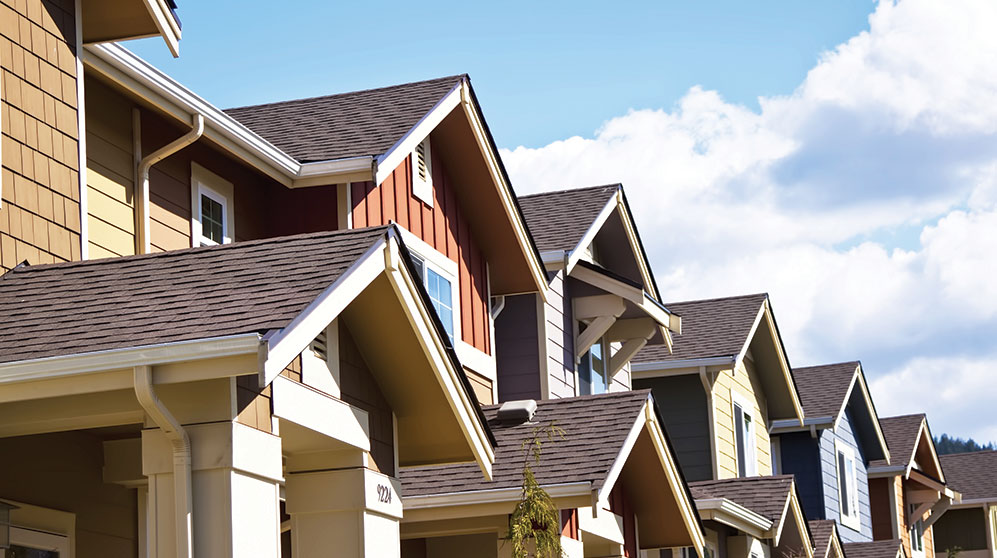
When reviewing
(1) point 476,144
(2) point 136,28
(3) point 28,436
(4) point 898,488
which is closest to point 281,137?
(1) point 476,144

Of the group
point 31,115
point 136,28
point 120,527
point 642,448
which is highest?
point 136,28

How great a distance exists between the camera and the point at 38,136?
9.86 metres

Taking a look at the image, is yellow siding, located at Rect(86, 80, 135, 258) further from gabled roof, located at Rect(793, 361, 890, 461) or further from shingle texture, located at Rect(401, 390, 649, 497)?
gabled roof, located at Rect(793, 361, 890, 461)

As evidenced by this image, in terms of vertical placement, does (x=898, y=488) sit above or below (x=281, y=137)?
below

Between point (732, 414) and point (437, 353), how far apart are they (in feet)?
54.6

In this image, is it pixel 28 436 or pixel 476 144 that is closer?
pixel 28 436

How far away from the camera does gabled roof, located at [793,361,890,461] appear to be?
29812 millimetres

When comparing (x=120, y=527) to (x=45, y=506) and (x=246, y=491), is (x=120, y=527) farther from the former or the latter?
(x=246, y=491)

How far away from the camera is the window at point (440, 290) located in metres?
14.9

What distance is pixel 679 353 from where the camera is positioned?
80.1ft

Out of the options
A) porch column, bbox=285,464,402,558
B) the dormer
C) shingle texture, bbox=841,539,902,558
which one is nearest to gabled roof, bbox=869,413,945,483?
shingle texture, bbox=841,539,902,558

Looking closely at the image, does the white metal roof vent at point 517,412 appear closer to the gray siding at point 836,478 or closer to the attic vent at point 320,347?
the attic vent at point 320,347

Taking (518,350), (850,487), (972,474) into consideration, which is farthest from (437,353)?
(972,474)

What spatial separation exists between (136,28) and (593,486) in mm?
5433
